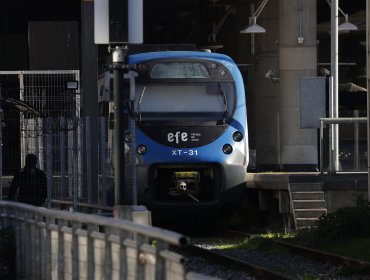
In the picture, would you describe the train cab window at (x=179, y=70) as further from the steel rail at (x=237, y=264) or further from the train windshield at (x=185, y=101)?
the steel rail at (x=237, y=264)

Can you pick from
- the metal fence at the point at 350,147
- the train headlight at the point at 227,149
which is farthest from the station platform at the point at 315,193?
the train headlight at the point at 227,149

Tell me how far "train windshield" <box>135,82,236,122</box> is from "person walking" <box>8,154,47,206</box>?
2690 millimetres

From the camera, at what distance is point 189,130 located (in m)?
20.5

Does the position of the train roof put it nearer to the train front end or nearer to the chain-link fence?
the train front end

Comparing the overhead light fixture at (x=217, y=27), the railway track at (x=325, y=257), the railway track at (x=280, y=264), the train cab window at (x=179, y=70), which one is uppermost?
the overhead light fixture at (x=217, y=27)

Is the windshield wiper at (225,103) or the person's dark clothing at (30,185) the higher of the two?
the windshield wiper at (225,103)

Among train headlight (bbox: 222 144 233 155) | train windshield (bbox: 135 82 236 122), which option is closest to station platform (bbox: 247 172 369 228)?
train headlight (bbox: 222 144 233 155)

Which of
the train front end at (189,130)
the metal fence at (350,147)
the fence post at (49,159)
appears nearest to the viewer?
the fence post at (49,159)

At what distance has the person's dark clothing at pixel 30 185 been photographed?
Result: 18.5 m

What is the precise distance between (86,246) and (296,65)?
25.0m

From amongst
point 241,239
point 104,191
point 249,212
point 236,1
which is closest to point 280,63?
point 236,1

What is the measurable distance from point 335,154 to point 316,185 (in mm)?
1957

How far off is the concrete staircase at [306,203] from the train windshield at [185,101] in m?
1.92

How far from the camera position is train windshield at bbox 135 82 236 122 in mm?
20688
